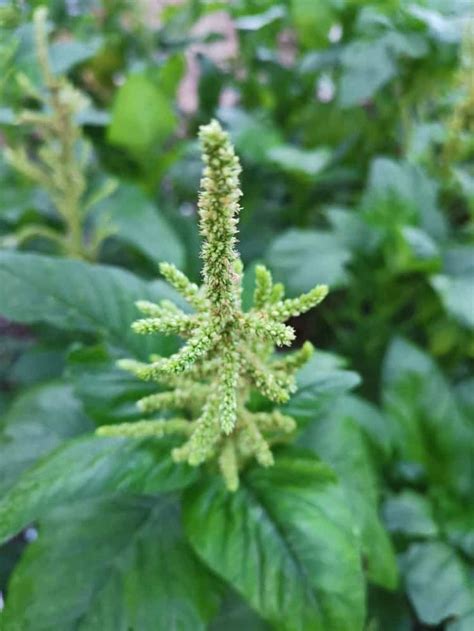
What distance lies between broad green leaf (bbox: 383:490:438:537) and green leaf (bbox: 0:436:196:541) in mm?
269

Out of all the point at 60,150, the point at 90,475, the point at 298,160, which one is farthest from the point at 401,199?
the point at 90,475

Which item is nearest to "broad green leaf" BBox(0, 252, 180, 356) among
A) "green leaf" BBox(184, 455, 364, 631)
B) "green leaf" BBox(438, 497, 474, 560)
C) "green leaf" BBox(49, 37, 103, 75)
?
"green leaf" BBox(184, 455, 364, 631)

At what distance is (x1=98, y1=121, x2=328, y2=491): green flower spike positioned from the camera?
21cm

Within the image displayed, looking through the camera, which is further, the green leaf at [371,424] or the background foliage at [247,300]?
the green leaf at [371,424]

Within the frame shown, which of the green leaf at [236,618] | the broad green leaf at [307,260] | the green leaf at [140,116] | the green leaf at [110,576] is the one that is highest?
the green leaf at [140,116]

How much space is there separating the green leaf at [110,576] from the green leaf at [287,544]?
0.04 meters

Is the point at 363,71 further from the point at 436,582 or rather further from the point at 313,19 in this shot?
the point at 436,582

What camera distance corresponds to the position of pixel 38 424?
A: 1.66 ft

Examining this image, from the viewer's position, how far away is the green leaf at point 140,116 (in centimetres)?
64

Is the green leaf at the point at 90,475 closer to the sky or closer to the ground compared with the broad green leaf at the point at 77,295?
closer to the ground

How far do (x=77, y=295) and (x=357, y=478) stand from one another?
250 mm

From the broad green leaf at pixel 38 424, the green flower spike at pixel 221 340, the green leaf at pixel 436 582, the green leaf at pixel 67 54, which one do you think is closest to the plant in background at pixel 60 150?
the green leaf at pixel 67 54

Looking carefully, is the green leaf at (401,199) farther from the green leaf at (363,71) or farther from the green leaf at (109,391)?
the green leaf at (109,391)

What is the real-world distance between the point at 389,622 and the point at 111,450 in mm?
334
